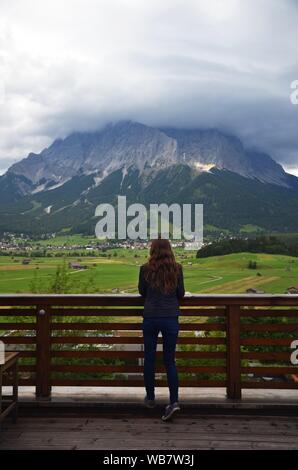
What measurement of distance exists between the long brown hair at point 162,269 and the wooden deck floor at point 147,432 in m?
1.30

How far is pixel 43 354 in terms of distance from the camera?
4.69 m

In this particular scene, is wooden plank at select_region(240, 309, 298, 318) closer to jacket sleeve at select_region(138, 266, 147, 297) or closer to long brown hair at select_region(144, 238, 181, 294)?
long brown hair at select_region(144, 238, 181, 294)

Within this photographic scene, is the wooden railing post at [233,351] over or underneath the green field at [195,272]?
over

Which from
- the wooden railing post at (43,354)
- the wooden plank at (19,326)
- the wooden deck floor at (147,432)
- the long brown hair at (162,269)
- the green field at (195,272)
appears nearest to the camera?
the wooden deck floor at (147,432)

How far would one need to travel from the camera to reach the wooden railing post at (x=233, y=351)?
15.2 feet

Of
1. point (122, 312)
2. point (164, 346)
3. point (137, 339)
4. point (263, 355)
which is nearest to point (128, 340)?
point (137, 339)

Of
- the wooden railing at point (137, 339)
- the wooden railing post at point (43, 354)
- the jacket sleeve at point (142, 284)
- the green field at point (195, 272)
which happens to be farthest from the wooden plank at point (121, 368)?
the green field at point (195, 272)

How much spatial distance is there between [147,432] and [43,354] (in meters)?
1.47

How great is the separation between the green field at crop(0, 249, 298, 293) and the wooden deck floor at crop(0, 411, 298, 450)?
3861cm

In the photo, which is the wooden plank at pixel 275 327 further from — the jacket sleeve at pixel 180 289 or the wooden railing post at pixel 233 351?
the jacket sleeve at pixel 180 289

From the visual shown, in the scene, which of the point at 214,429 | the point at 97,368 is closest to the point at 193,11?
the point at 97,368

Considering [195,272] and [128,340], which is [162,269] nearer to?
[128,340]
